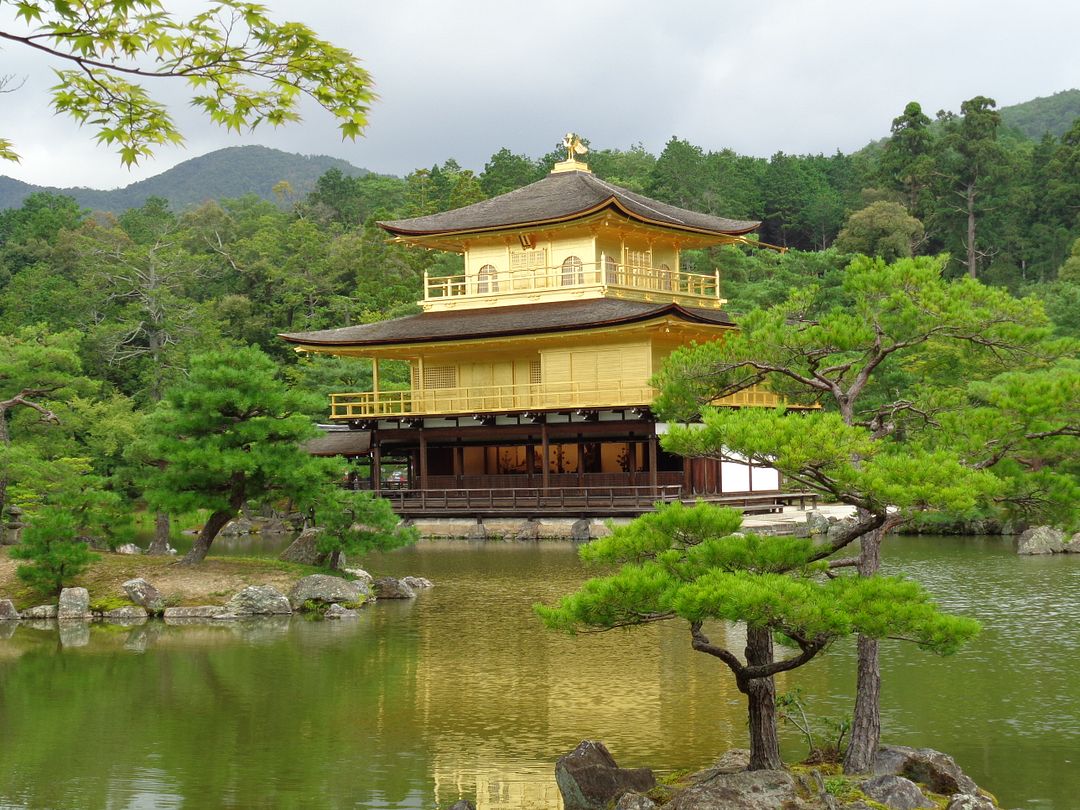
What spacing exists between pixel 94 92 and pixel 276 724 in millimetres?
7329

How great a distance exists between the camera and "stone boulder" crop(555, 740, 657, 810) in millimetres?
8945

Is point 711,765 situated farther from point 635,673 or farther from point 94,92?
point 94,92

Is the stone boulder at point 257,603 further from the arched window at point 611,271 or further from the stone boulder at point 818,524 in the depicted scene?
the arched window at point 611,271

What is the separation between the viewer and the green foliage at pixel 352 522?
20.0m

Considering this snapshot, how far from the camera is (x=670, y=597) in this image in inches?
A: 318

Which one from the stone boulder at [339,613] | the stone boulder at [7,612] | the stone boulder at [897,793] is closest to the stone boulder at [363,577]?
the stone boulder at [339,613]

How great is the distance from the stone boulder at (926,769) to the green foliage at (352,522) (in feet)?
39.3

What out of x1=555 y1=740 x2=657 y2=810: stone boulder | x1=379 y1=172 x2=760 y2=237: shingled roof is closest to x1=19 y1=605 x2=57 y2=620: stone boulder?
x1=555 y1=740 x2=657 y2=810: stone boulder

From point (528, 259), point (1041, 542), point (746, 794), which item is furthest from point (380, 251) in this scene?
point (746, 794)

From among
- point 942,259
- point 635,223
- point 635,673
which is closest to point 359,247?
point 635,223

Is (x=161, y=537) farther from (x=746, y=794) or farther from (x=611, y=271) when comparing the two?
(x=746, y=794)

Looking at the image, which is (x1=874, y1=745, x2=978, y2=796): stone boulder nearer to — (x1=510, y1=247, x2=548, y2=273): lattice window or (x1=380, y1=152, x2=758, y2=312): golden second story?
(x1=380, y1=152, x2=758, y2=312): golden second story

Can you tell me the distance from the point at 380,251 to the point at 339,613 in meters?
39.3

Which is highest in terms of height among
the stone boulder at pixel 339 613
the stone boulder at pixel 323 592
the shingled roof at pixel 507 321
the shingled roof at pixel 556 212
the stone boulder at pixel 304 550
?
A: the shingled roof at pixel 556 212
